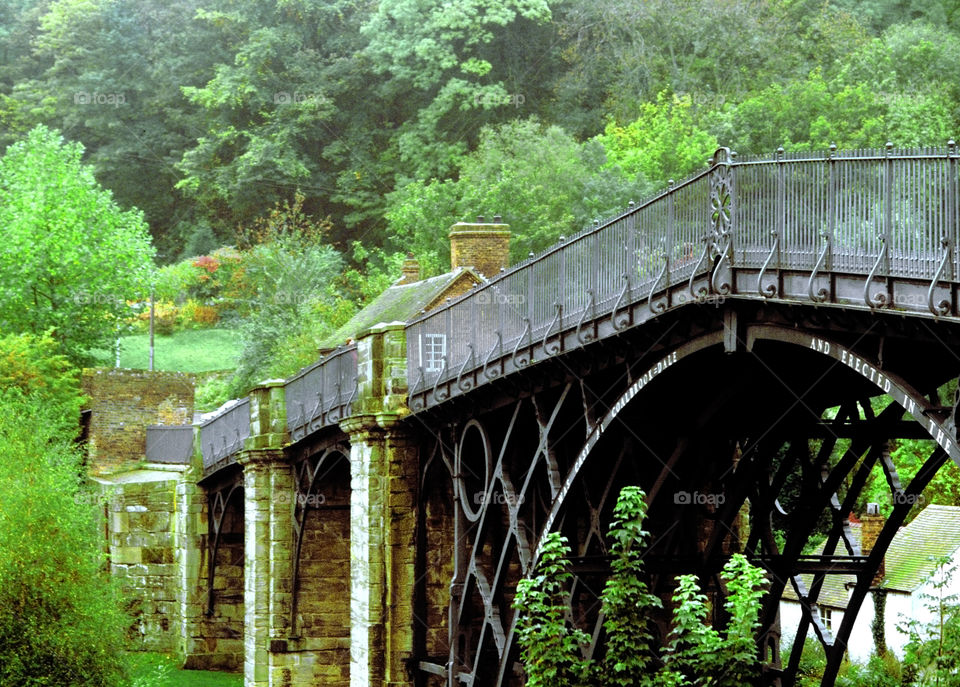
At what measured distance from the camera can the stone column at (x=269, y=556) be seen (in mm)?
32219

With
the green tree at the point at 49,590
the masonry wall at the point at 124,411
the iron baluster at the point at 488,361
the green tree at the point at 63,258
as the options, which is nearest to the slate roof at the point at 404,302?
the green tree at the point at 49,590

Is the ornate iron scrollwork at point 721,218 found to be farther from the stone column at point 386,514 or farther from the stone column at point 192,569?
the stone column at point 192,569

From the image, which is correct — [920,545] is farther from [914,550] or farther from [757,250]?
[757,250]

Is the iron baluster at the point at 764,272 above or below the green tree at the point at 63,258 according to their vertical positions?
below

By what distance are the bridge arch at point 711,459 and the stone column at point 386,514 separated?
9.79ft

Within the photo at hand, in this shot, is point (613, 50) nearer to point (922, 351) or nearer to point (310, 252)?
point (310, 252)

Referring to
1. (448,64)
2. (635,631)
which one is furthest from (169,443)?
(635,631)

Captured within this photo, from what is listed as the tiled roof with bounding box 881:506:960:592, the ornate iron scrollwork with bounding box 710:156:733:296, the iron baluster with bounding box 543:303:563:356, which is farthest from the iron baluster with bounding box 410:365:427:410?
the tiled roof with bounding box 881:506:960:592

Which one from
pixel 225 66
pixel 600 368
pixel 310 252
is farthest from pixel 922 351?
pixel 225 66

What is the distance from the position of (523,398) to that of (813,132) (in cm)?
3469

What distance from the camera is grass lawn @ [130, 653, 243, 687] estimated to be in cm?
3738

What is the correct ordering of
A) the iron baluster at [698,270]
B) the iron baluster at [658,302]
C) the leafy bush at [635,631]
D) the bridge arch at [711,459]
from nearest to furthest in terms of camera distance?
the iron baluster at [698,270], the leafy bush at [635,631], the bridge arch at [711,459], the iron baluster at [658,302]

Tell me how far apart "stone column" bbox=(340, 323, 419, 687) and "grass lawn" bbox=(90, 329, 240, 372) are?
41062 millimetres

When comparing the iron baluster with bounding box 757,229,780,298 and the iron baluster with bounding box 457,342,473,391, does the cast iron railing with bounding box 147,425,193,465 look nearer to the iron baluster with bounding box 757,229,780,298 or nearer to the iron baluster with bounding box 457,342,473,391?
the iron baluster with bounding box 457,342,473,391
